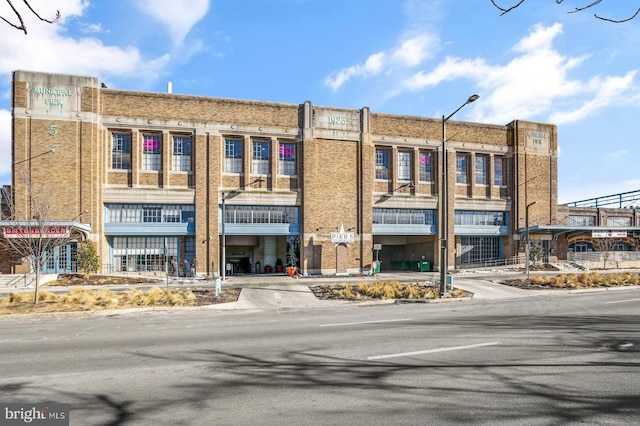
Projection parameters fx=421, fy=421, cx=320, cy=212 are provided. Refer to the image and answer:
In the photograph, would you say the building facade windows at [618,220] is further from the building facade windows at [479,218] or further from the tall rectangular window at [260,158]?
the tall rectangular window at [260,158]

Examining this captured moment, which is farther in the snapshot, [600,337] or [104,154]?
[104,154]

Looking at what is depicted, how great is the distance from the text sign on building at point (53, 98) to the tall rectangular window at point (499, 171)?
1399 inches

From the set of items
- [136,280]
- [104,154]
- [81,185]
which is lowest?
[136,280]

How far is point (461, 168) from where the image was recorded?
3903 centimetres

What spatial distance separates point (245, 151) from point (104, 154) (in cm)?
1025

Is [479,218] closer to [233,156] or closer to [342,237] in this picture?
[342,237]

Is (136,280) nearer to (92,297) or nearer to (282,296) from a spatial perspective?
(92,297)

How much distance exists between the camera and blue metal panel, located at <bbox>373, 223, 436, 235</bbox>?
35.8 metres

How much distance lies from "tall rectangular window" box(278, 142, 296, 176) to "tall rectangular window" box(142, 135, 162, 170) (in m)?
9.27

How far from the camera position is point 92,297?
679 inches

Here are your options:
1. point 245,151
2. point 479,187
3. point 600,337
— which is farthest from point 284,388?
point 479,187

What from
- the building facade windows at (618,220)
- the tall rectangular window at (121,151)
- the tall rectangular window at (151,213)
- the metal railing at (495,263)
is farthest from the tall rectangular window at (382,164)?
the building facade windows at (618,220)

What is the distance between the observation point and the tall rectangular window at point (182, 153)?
3247cm

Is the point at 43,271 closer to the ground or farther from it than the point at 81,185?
closer to the ground
